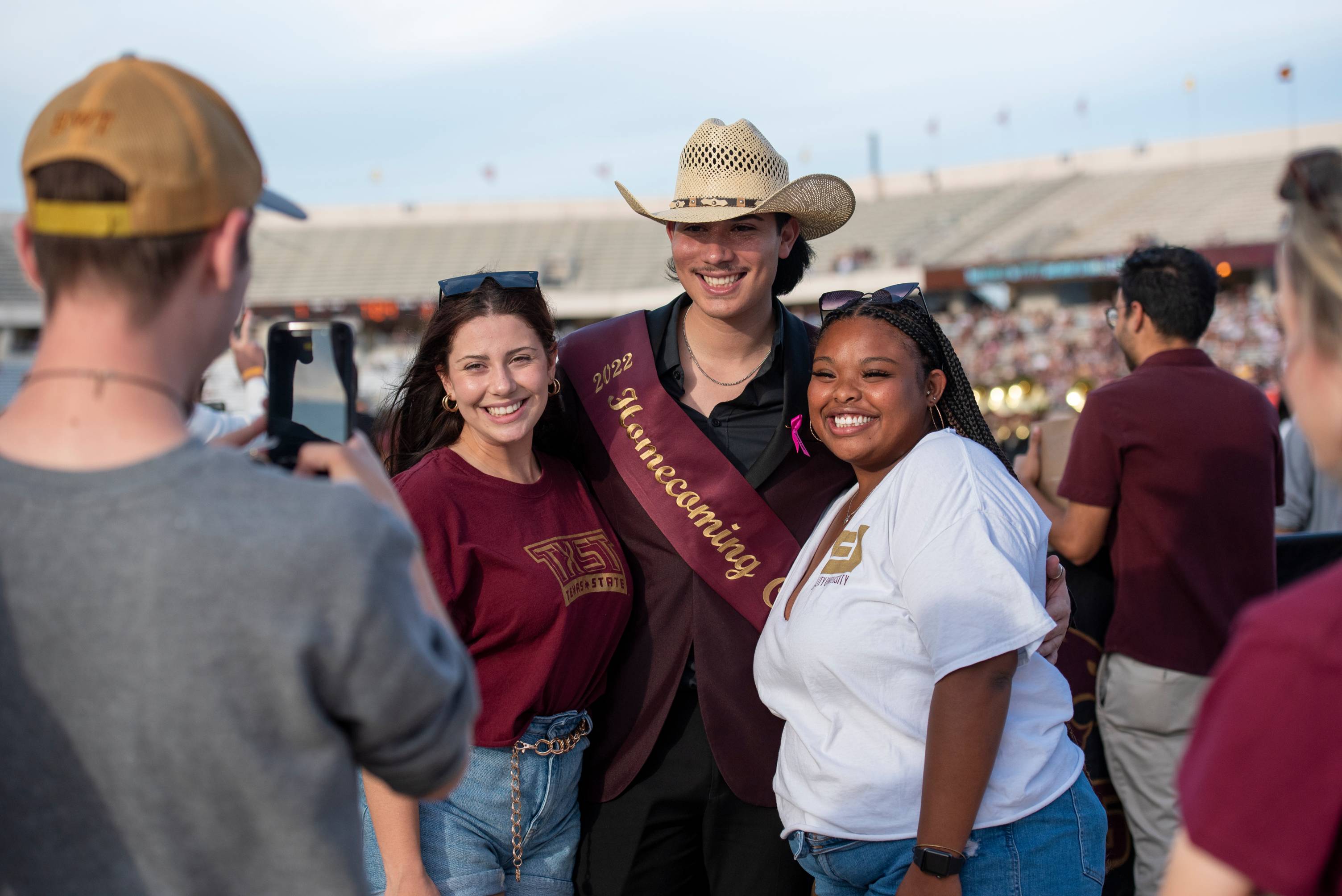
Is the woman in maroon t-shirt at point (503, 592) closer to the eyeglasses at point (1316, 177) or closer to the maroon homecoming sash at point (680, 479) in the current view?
the maroon homecoming sash at point (680, 479)

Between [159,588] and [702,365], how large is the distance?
2.11 metres

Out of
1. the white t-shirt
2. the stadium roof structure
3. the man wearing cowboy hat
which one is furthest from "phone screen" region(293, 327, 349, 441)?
the stadium roof structure

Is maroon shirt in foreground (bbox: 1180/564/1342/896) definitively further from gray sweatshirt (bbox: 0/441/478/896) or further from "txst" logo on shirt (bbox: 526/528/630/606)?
"txst" logo on shirt (bbox: 526/528/630/606)

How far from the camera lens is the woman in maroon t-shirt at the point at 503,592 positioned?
2.29m

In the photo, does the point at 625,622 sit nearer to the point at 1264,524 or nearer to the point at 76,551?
the point at 76,551

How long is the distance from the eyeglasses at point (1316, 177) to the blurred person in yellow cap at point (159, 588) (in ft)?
3.15

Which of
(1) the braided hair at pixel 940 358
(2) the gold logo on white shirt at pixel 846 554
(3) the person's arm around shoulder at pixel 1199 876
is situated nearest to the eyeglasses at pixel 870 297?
(1) the braided hair at pixel 940 358

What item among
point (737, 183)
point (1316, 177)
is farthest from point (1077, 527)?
point (1316, 177)

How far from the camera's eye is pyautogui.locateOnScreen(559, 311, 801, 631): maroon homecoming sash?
106 inches

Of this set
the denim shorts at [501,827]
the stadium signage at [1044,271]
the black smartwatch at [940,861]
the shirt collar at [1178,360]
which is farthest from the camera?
the stadium signage at [1044,271]

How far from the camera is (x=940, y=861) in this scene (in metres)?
1.93

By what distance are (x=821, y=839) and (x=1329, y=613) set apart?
137 cm

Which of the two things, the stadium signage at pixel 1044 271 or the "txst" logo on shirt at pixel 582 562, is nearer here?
the "txst" logo on shirt at pixel 582 562

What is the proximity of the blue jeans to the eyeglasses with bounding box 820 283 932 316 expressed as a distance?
104 centimetres
